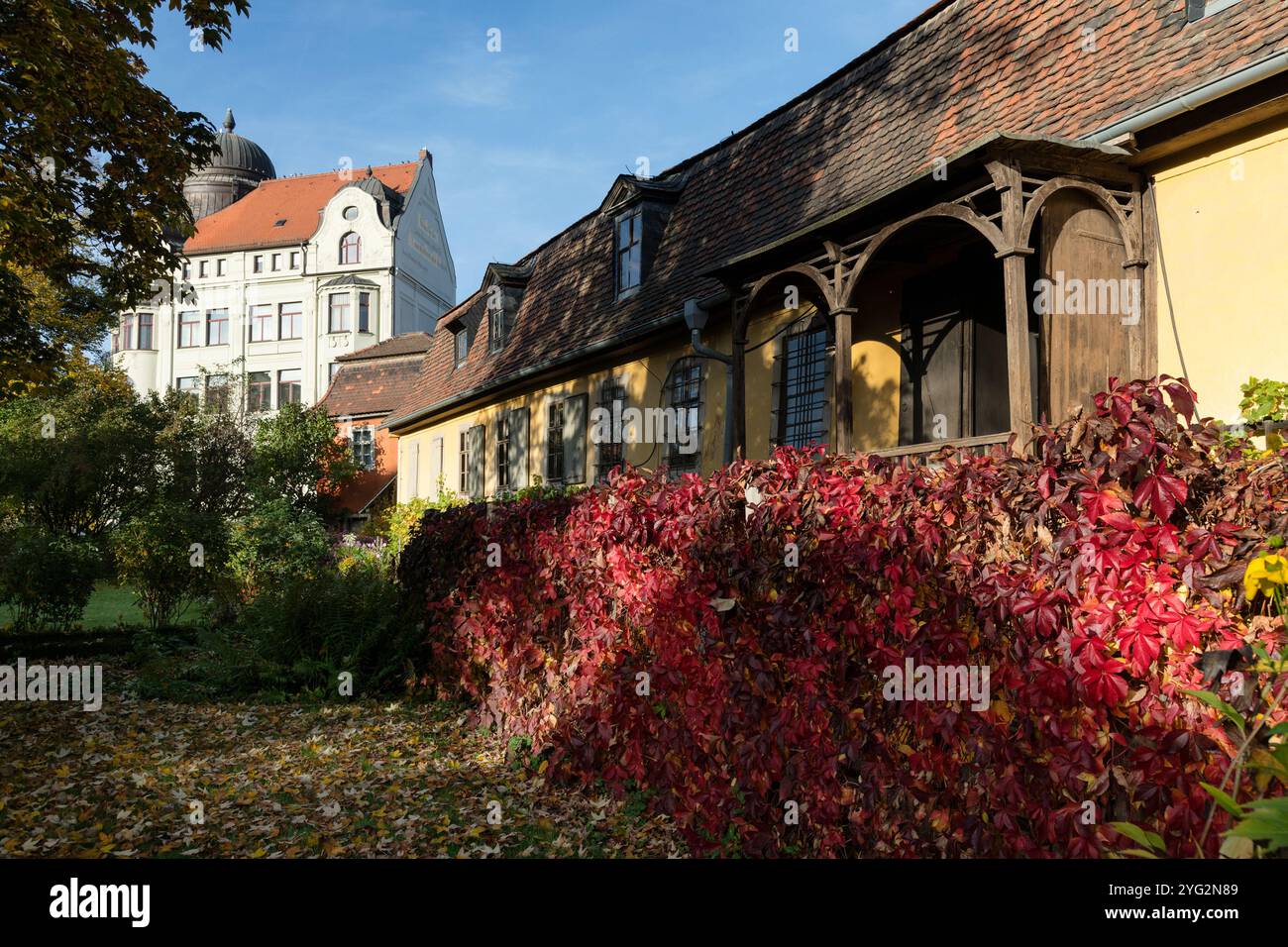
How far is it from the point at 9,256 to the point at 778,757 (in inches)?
397

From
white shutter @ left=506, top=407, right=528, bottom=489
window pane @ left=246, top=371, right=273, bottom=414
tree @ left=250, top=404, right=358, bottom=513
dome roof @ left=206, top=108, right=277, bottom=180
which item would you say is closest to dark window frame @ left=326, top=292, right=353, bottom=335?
window pane @ left=246, top=371, right=273, bottom=414

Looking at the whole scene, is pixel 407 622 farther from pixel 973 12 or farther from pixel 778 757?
pixel 973 12

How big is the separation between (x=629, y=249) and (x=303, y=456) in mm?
19542

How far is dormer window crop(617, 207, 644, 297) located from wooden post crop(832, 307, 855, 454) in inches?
274

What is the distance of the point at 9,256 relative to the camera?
1022cm

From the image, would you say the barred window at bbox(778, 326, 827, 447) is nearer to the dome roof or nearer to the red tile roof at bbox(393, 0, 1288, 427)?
the red tile roof at bbox(393, 0, 1288, 427)

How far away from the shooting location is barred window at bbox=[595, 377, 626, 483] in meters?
15.6

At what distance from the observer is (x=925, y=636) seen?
3822 millimetres

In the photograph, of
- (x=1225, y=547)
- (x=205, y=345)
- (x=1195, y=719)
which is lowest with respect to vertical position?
(x=1195, y=719)

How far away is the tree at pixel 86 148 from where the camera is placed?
28.6ft

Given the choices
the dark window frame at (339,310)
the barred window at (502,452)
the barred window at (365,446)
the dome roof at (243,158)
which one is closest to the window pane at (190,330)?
the dark window frame at (339,310)

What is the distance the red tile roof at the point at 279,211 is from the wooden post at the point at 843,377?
40.2m
